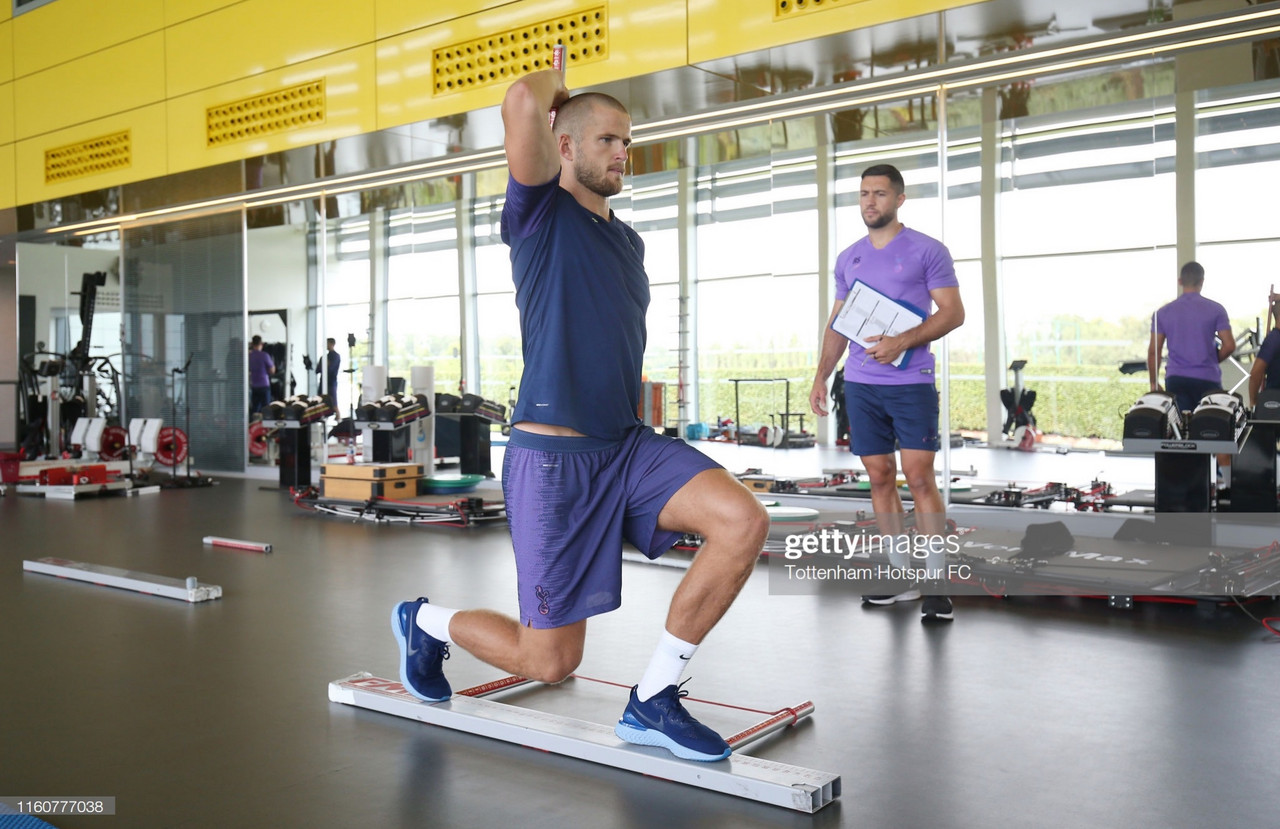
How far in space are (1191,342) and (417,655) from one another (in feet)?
15.0

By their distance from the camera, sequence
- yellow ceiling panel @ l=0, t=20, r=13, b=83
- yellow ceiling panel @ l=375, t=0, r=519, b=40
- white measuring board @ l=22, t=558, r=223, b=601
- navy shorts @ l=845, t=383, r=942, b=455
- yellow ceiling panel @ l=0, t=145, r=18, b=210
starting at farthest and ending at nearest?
yellow ceiling panel @ l=0, t=145, r=18, b=210
yellow ceiling panel @ l=0, t=20, r=13, b=83
yellow ceiling panel @ l=375, t=0, r=519, b=40
white measuring board @ l=22, t=558, r=223, b=601
navy shorts @ l=845, t=383, r=942, b=455

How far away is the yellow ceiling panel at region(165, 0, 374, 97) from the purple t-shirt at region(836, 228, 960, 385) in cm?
460

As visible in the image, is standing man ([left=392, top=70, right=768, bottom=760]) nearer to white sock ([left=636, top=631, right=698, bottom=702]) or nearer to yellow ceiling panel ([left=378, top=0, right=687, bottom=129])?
white sock ([left=636, top=631, right=698, bottom=702])

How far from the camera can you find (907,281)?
4.23 meters

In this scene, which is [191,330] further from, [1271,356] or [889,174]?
[1271,356]

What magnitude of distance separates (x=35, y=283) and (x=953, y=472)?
11.7 meters

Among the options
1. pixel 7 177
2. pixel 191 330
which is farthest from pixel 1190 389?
pixel 7 177

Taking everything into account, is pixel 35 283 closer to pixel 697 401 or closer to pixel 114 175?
pixel 114 175

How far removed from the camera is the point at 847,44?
5328 mm

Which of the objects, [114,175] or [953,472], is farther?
[114,175]

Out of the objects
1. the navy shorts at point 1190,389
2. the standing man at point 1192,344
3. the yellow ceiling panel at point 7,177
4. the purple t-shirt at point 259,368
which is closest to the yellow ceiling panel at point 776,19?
the standing man at point 1192,344

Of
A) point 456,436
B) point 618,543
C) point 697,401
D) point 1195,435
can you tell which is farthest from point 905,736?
point 456,436

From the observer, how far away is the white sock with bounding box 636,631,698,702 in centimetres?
238

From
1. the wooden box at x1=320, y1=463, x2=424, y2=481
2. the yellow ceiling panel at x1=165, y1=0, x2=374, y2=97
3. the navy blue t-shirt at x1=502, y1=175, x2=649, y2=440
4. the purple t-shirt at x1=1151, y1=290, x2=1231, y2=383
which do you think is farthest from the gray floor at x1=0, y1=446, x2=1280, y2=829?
the yellow ceiling panel at x1=165, y1=0, x2=374, y2=97
